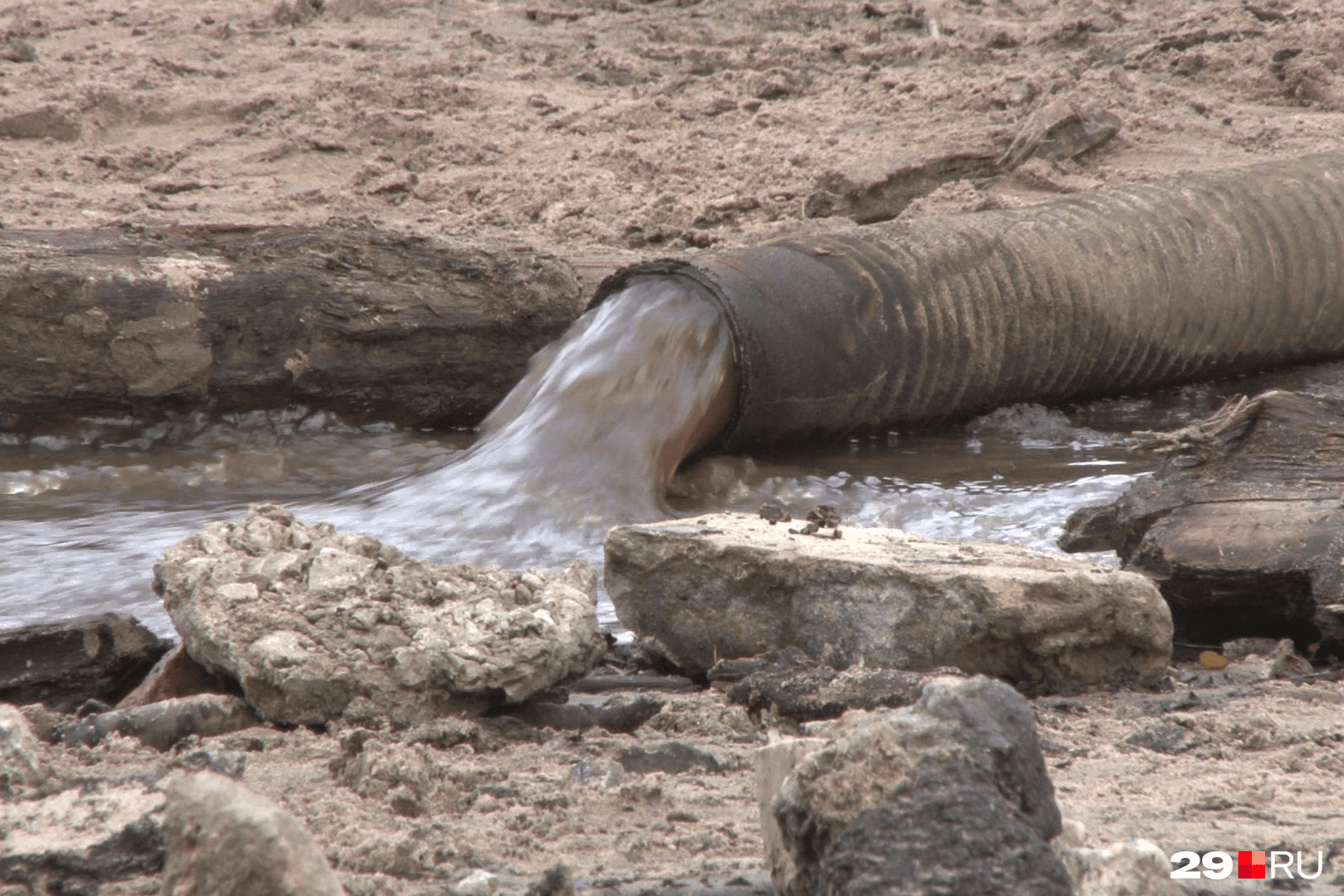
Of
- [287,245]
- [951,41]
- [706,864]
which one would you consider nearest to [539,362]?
[287,245]

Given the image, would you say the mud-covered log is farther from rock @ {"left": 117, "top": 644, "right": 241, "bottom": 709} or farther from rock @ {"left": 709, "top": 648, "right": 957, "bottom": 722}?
rock @ {"left": 709, "top": 648, "right": 957, "bottom": 722}

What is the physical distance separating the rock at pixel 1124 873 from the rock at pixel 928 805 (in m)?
0.06

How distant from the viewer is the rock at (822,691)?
68.2 inches

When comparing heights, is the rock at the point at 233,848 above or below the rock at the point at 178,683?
above

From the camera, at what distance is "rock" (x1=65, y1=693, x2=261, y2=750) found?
1740mm

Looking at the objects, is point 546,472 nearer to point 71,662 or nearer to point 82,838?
point 71,662

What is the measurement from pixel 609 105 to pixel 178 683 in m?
4.84

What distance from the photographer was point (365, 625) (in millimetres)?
1917

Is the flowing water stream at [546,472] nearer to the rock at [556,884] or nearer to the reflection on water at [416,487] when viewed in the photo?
the reflection on water at [416,487]

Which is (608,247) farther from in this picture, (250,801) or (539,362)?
(250,801)

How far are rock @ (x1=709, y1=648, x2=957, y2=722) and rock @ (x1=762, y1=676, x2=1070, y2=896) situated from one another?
1.80ft

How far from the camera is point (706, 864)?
128cm
